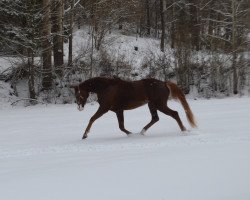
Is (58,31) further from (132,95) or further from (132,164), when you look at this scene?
(132,164)

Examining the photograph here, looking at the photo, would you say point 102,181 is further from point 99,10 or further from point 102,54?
point 99,10

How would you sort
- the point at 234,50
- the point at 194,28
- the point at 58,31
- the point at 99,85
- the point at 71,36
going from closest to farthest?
1. the point at 99,85
2. the point at 58,31
3. the point at 71,36
4. the point at 234,50
5. the point at 194,28

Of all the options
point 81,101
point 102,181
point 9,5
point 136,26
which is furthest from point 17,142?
point 136,26

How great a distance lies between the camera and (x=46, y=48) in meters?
20.6

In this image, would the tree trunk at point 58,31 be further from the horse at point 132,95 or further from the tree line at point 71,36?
the horse at point 132,95

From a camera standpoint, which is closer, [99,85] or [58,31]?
[99,85]

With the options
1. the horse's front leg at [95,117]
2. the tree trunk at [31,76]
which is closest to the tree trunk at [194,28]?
the tree trunk at [31,76]

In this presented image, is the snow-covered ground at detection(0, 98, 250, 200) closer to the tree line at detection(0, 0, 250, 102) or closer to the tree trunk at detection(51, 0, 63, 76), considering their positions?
the tree line at detection(0, 0, 250, 102)

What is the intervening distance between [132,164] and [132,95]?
3.93 m

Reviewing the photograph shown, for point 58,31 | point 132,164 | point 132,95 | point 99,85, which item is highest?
point 58,31

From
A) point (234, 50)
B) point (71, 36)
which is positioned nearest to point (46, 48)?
point (71, 36)

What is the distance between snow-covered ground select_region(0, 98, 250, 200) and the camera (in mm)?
4754

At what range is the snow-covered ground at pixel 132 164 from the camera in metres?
4.75

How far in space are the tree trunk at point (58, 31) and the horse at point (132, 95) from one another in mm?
11984
